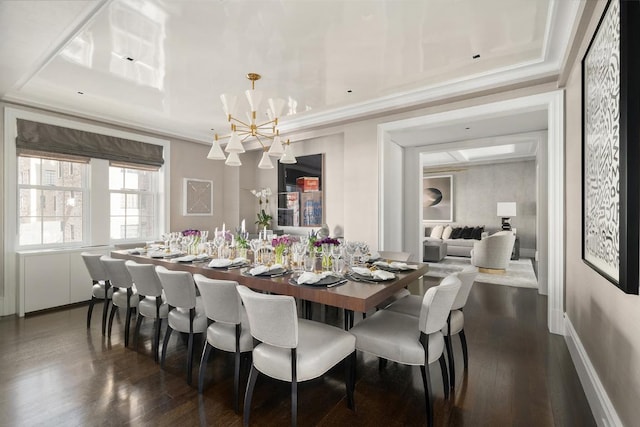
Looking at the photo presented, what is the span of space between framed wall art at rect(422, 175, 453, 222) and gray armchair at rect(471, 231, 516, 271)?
311 centimetres

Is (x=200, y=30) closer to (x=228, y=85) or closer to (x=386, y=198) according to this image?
(x=228, y=85)

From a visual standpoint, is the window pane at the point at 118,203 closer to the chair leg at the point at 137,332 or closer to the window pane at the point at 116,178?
the window pane at the point at 116,178

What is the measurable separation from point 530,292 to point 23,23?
251 inches

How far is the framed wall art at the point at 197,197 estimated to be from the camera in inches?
229

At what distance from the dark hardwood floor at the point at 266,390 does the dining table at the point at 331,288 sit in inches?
24.0

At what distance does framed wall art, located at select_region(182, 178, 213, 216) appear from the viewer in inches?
229

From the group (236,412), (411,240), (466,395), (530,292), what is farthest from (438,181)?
(236,412)

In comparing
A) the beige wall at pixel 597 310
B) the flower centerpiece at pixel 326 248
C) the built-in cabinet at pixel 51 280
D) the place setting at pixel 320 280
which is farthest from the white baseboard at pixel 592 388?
the built-in cabinet at pixel 51 280

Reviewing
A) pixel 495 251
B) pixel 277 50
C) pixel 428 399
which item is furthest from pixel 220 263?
pixel 495 251

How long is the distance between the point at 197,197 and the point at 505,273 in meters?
6.09


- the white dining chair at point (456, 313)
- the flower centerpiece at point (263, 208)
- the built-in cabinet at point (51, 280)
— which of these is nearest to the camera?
the white dining chair at point (456, 313)

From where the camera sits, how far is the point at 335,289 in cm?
200

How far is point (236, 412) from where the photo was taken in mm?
1900

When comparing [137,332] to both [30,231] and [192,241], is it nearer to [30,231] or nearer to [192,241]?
[192,241]
